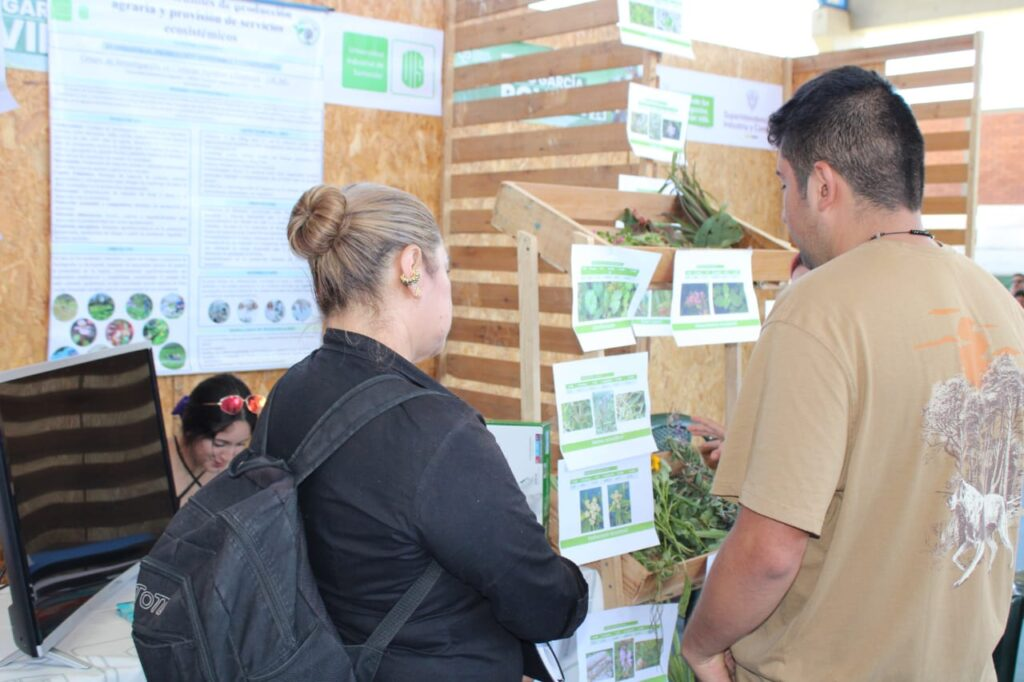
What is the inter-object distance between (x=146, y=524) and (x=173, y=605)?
97cm

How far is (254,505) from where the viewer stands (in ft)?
4.25

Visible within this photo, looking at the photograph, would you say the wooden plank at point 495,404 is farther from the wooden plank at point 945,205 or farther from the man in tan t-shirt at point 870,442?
the wooden plank at point 945,205

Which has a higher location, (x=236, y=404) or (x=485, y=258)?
(x=485, y=258)

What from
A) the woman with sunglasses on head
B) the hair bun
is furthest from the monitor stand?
the woman with sunglasses on head

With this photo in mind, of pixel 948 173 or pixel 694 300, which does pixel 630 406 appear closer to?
pixel 694 300

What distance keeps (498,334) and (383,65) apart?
3.80ft

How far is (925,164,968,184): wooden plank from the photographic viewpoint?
203 inches

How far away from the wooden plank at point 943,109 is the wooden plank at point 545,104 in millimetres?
2689

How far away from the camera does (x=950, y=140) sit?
517 cm

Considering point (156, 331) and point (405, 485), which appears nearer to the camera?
point (405, 485)

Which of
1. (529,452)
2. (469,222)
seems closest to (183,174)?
(469,222)

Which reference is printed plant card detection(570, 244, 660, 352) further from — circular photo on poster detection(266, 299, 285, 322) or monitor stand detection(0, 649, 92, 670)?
circular photo on poster detection(266, 299, 285, 322)

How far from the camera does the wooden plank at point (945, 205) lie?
5.18 meters

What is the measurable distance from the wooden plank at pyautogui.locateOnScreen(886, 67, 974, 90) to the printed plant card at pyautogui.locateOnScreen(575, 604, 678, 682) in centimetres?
381
